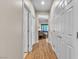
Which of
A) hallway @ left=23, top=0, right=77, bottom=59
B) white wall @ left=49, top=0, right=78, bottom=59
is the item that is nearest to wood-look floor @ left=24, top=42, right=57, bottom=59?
hallway @ left=23, top=0, right=77, bottom=59

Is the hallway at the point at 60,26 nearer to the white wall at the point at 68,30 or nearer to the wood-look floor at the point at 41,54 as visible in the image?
the white wall at the point at 68,30

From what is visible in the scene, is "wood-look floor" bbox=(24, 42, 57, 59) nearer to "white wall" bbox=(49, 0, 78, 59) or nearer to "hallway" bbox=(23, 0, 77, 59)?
"hallway" bbox=(23, 0, 77, 59)

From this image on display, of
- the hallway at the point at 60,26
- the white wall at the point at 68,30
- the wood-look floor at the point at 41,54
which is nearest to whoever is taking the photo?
the white wall at the point at 68,30

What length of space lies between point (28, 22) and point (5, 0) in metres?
4.53

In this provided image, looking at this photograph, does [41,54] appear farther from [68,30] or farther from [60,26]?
[68,30]

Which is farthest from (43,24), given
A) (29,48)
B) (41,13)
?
(29,48)

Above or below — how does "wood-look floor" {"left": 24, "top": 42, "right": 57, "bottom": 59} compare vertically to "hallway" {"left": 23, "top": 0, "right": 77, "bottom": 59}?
below

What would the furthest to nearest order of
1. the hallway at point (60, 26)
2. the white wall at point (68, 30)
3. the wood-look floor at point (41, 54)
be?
the wood-look floor at point (41, 54), the hallway at point (60, 26), the white wall at point (68, 30)

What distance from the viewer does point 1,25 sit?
1820 millimetres

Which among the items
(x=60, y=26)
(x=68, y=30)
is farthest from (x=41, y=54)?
(x=68, y=30)

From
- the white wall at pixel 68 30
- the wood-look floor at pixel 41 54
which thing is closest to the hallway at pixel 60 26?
the white wall at pixel 68 30

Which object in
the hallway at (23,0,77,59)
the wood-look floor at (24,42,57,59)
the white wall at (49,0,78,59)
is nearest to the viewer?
the white wall at (49,0,78,59)

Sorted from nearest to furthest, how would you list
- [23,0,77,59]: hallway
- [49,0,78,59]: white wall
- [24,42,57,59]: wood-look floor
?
[49,0,78,59]: white wall < [23,0,77,59]: hallway < [24,42,57,59]: wood-look floor

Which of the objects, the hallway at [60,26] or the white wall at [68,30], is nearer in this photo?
the white wall at [68,30]
